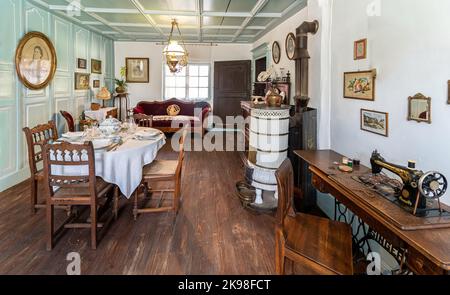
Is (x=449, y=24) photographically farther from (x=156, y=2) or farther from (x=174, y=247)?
(x=156, y=2)

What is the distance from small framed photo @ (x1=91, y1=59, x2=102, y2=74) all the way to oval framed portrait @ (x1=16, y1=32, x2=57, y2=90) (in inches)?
78.2

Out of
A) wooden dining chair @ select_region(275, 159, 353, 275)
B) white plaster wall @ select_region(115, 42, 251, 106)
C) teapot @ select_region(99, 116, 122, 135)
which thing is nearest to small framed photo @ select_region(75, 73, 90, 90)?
white plaster wall @ select_region(115, 42, 251, 106)

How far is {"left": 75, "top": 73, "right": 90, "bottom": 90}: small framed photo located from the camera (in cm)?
615

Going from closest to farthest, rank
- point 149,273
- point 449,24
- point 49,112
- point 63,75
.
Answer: point 449,24 < point 149,273 < point 49,112 < point 63,75

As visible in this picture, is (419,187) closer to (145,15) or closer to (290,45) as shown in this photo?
(290,45)

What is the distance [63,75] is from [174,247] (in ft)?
14.1

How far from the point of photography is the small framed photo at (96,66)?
7.01 metres

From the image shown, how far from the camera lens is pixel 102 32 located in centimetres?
728

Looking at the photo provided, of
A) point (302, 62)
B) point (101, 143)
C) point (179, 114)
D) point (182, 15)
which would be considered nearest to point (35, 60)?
point (182, 15)

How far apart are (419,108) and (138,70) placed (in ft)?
26.4

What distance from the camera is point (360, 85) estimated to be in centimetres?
260

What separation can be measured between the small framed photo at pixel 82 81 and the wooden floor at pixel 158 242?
2885 mm

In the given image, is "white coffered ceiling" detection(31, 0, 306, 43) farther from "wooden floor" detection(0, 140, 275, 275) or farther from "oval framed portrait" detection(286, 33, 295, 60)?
"wooden floor" detection(0, 140, 275, 275)
